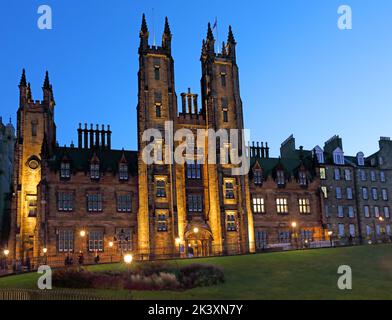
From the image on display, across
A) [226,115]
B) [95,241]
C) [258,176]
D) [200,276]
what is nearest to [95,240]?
[95,241]

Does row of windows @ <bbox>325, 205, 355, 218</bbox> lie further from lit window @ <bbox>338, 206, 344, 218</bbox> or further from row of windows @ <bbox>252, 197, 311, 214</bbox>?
row of windows @ <bbox>252, 197, 311, 214</bbox>

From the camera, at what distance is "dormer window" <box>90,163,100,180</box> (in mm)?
67938

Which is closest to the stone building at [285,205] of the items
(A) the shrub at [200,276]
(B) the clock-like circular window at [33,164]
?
(B) the clock-like circular window at [33,164]

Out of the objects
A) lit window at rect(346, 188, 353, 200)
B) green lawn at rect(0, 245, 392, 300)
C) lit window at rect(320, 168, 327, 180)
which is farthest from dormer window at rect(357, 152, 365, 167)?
green lawn at rect(0, 245, 392, 300)

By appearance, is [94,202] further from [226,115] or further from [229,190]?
[226,115]

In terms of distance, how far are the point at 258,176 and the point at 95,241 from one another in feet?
77.2

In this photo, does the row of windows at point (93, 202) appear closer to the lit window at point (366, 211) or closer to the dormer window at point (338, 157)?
the dormer window at point (338, 157)

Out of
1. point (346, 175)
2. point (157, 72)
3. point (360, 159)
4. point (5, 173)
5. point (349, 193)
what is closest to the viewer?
point (157, 72)

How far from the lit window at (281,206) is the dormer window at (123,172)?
68.6 ft

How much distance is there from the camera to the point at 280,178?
253 feet

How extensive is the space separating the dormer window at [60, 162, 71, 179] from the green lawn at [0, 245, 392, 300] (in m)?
20.8

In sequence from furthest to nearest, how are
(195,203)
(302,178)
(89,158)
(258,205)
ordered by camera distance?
(302,178) → (258,205) → (195,203) → (89,158)

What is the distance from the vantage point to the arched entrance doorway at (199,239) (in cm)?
6844
